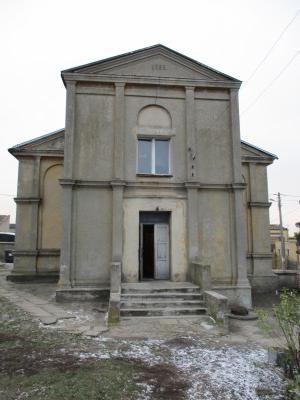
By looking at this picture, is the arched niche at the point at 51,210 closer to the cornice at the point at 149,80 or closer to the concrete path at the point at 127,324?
the concrete path at the point at 127,324

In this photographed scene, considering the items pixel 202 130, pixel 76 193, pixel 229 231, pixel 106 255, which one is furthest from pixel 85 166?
pixel 229 231

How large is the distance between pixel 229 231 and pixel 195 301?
3.53m

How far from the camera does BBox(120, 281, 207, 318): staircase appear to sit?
32.2 ft

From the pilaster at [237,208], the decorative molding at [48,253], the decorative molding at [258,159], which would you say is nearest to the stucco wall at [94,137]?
the pilaster at [237,208]

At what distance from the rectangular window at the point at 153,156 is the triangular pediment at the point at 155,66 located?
2.67 meters

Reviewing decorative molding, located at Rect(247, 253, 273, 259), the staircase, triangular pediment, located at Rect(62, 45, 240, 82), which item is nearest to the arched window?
triangular pediment, located at Rect(62, 45, 240, 82)

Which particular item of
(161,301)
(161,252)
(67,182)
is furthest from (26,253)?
(161,301)

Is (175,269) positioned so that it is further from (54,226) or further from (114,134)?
(54,226)

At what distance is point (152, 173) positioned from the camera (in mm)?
12898

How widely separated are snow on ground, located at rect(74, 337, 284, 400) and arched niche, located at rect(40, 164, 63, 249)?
1056 cm

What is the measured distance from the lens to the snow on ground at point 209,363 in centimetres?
521

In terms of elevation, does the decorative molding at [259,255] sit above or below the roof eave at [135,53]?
below

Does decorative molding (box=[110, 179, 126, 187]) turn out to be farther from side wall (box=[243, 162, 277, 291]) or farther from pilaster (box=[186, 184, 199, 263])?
side wall (box=[243, 162, 277, 291])

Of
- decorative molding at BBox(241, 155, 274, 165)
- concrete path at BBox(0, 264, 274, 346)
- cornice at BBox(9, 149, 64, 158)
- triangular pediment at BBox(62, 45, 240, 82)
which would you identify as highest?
triangular pediment at BBox(62, 45, 240, 82)
